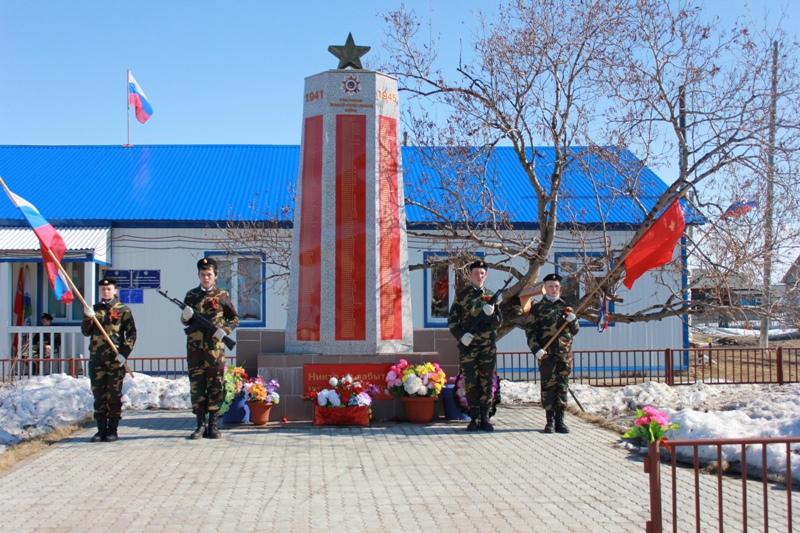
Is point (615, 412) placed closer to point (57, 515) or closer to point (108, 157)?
point (57, 515)

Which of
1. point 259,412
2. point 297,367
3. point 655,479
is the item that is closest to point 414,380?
point 297,367

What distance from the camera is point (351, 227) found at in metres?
9.09

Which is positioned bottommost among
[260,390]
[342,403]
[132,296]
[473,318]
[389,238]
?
[342,403]

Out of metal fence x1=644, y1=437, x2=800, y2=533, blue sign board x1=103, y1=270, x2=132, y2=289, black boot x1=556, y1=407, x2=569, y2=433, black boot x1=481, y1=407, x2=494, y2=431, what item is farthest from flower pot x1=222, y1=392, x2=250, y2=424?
blue sign board x1=103, y1=270, x2=132, y2=289

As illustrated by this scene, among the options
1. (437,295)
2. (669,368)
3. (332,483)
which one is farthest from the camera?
(437,295)

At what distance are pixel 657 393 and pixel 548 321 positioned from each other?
13.2 ft

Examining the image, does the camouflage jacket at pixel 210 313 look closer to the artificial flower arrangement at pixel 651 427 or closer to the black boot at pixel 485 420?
the black boot at pixel 485 420

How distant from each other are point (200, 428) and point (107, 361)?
117 centimetres

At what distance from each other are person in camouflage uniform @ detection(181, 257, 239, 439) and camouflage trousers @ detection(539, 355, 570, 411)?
340 centimetres

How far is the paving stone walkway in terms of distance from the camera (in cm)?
499

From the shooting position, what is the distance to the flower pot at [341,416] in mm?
8477

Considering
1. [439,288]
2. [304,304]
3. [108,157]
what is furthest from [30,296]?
[304,304]

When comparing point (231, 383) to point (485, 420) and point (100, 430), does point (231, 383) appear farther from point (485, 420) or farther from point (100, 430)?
point (485, 420)

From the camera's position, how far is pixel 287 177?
59.5 feet
